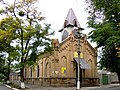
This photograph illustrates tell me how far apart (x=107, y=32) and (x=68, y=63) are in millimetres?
17750

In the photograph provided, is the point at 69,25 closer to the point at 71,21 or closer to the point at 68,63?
the point at 71,21

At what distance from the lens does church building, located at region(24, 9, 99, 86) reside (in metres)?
37.7

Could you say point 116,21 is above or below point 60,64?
above

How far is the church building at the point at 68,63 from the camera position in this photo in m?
37.7

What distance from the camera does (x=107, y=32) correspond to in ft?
72.4

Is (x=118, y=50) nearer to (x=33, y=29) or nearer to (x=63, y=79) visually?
(x=33, y=29)

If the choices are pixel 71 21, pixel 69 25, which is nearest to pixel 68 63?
pixel 69 25

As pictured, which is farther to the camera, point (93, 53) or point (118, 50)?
point (93, 53)

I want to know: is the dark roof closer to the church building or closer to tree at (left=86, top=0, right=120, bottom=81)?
the church building

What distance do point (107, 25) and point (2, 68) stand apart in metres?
45.2

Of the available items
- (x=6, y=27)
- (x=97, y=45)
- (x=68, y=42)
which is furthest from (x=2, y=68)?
(x=97, y=45)

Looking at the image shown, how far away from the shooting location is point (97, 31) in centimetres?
2264

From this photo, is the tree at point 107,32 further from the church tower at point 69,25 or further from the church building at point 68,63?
the church tower at point 69,25

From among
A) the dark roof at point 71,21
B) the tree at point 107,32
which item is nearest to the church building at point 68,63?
the dark roof at point 71,21
